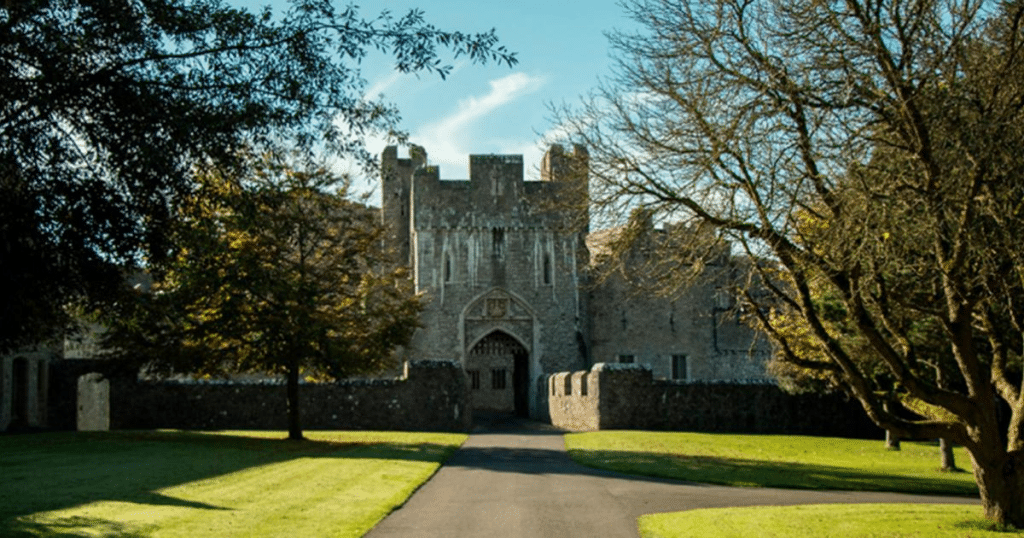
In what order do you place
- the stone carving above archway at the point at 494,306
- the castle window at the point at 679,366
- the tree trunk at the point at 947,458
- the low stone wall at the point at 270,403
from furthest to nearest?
the castle window at the point at 679,366 < the stone carving above archway at the point at 494,306 < the low stone wall at the point at 270,403 < the tree trunk at the point at 947,458

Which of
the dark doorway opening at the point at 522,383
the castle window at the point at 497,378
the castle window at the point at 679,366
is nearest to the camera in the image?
the dark doorway opening at the point at 522,383

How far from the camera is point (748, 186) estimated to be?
11664 mm

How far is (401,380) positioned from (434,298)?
1304 cm

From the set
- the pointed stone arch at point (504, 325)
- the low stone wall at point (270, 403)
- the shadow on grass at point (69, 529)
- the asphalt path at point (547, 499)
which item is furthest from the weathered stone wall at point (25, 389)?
the shadow on grass at point (69, 529)

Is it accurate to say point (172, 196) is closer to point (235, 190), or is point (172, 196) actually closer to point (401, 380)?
point (235, 190)

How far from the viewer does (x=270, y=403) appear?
99.8 ft

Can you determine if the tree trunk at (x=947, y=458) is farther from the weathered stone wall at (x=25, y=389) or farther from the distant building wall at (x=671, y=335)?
the distant building wall at (x=671, y=335)

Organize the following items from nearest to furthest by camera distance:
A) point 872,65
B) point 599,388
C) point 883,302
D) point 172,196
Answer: point 172,196, point 872,65, point 883,302, point 599,388

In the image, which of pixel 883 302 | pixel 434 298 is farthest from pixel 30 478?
pixel 434 298

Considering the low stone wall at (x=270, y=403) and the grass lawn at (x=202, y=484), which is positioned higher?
the low stone wall at (x=270, y=403)

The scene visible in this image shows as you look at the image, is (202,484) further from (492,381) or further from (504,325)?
(492,381)

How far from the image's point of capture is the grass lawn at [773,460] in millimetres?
17359

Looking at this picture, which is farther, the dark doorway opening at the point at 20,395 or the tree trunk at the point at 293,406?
the dark doorway opening at the point at 20,395

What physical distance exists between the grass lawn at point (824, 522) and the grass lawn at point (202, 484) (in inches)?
131
